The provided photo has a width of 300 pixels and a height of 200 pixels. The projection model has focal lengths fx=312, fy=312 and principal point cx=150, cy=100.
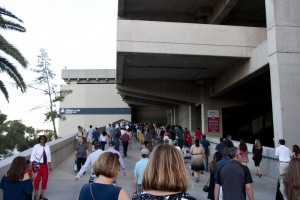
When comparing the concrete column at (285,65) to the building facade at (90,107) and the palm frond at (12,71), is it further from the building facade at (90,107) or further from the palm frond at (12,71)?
the building facade at (90,107)

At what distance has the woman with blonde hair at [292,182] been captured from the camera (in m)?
2.76

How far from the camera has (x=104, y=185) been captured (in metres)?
2.87

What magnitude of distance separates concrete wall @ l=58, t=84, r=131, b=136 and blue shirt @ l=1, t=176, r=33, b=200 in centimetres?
4493

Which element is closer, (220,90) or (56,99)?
(220,90)

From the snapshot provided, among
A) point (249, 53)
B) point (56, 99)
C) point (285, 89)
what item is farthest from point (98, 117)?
point (285, 89)

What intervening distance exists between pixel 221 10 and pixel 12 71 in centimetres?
1248

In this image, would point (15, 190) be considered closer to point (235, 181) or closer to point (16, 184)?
point (16, 184)

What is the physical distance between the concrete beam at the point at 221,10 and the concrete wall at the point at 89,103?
30277 millimetres

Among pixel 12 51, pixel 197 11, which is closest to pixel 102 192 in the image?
pixel 12 51

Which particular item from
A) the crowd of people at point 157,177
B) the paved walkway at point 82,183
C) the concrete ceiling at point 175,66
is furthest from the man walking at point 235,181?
the concrete ceiling at point 175,66

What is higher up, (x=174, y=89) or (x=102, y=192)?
(x=174, y=89)

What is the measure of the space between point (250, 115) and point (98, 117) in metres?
23.3

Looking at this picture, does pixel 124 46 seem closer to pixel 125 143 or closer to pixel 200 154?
pixel 125 143

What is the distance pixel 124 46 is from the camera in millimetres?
15305
